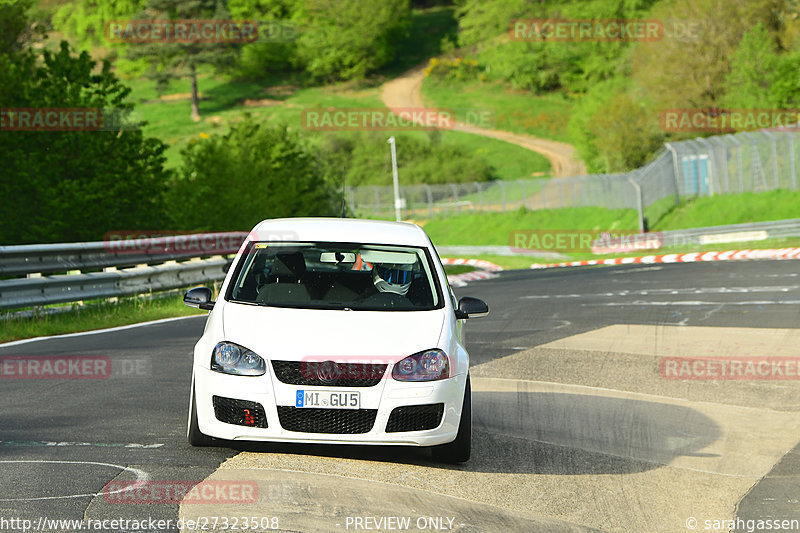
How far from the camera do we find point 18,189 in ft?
82.7

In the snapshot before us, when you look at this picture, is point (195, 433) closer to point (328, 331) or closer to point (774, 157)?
point (328, 331)

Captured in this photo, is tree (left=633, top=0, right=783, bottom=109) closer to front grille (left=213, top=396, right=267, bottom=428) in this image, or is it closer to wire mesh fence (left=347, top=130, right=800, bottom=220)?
Answer: wire mesh fence (left=347, top=130, right=800, bottom=220)

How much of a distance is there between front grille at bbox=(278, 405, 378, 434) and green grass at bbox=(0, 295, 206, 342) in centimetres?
784

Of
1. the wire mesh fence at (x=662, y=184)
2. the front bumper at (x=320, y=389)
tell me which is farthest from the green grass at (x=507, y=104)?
the front bumper at (x=320, y=389)

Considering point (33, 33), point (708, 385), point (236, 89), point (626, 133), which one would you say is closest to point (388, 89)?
point (236, 89)

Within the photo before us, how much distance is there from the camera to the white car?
6.34 metres

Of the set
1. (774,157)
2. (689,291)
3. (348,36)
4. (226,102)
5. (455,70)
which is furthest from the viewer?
(348,36)

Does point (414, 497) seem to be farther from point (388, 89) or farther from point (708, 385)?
point (388, 89)
